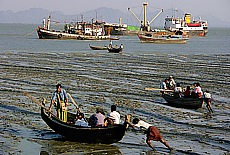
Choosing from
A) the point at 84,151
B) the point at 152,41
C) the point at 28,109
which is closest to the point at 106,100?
the point at 28,109

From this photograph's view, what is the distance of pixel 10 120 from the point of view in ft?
68.2

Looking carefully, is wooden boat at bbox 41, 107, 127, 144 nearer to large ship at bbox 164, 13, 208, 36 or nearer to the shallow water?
the shallow water

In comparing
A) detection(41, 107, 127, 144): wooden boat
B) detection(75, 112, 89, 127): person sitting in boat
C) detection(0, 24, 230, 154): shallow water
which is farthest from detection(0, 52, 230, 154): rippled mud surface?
detection(75, 112, 89, 127): person sitting in boat

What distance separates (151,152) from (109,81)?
18.6 metres

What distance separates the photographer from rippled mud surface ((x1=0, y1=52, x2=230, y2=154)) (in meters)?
16.9

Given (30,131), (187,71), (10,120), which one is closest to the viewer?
(30,131)

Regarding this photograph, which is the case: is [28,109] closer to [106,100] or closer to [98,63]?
[106,100]

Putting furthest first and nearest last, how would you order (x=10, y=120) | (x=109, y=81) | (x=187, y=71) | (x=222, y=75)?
1. (x=187, y=71)
2. (x=222, y=75)
3. (x=109, y=81)
4. (x=10, y=120)

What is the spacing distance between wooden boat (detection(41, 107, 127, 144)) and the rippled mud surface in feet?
0.92

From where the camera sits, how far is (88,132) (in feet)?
54.0

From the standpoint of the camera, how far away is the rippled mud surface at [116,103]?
16906 mm

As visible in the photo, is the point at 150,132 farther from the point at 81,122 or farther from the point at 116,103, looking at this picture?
the point at 116,103

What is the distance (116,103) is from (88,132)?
9.16 metres

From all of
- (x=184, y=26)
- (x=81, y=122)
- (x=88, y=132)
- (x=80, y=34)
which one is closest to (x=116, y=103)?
(x=81, y=122)
